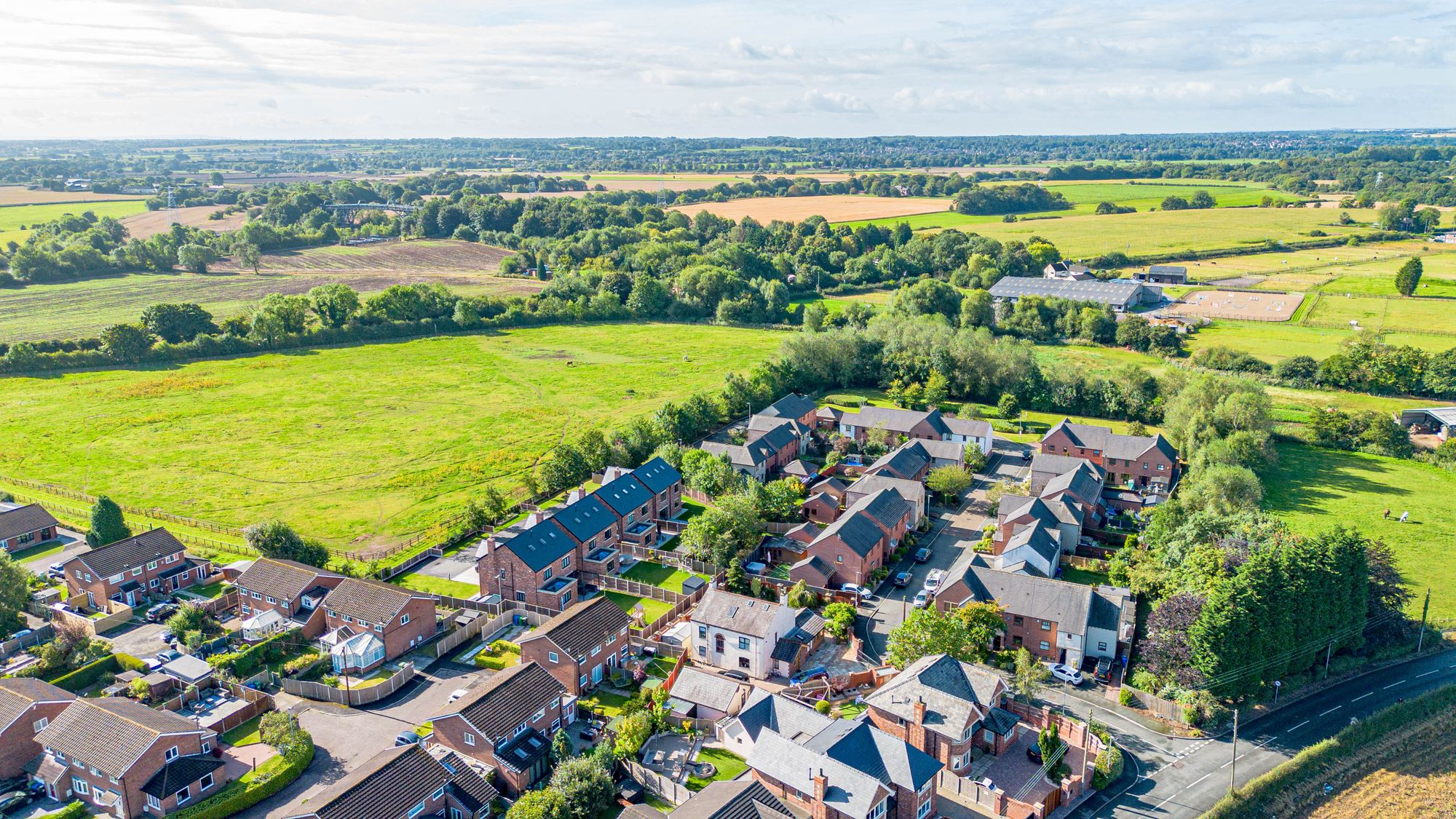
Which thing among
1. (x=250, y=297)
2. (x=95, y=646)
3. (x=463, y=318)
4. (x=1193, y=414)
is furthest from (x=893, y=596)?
(x=250, y=297)

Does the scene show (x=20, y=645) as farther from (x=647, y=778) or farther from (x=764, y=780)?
(x=764, y=780)

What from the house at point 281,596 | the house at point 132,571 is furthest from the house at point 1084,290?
the house at point 132,571

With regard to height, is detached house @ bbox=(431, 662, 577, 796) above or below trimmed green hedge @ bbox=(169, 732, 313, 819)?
above

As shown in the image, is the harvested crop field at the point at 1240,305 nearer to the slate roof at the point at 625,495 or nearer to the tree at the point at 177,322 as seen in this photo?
the slate roof at the point at 625,495

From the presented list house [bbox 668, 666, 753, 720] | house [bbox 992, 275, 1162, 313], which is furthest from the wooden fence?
house [bbox 992, 275, 1162, 313]

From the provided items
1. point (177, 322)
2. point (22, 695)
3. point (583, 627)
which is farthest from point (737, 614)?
point (177, 322)

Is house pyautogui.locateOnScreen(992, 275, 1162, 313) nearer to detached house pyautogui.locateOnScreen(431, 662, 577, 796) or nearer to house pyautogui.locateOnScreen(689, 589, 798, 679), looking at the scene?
house pyautogui.locateOnScreen(689, 589, 798, 679)
